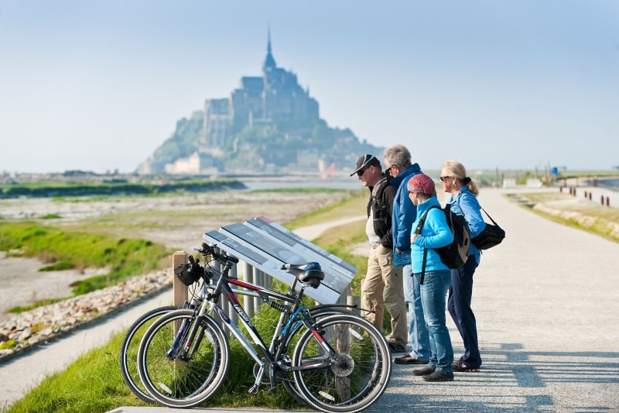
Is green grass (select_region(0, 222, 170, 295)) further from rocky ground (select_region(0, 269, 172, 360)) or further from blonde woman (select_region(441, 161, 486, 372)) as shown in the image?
blonde woman (select_region(441, 161, 486, 372))

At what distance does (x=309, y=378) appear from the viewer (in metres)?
5.91

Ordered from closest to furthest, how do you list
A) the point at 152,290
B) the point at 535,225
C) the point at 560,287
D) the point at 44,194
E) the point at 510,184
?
1. the point at 560,287
2. the point at 152,290
3. the point at 535,225
4. the point at 510,184
5. the point at 44,194

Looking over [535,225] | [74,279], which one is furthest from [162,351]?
[535,225]

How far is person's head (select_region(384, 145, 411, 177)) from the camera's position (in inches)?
291

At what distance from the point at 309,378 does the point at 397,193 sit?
2.11 metres

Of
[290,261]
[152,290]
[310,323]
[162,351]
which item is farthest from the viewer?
[152,290]

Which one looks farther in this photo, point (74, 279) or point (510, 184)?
point (510, 184)

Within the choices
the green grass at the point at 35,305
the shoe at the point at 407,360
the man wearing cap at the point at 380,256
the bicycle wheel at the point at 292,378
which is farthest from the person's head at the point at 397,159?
the green grass at the point at 35,305

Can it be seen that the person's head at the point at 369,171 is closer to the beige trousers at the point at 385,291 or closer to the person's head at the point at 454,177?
the beige trousers at the point at 385,291

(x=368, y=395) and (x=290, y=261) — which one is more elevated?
(x=290, y=261)

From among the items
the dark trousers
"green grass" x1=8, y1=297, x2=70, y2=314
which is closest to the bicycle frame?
the dark trousers

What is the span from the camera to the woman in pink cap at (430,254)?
6.47 metres

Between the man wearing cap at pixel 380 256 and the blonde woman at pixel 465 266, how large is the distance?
24.5 inches

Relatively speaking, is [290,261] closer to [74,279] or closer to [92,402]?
[92,402]
